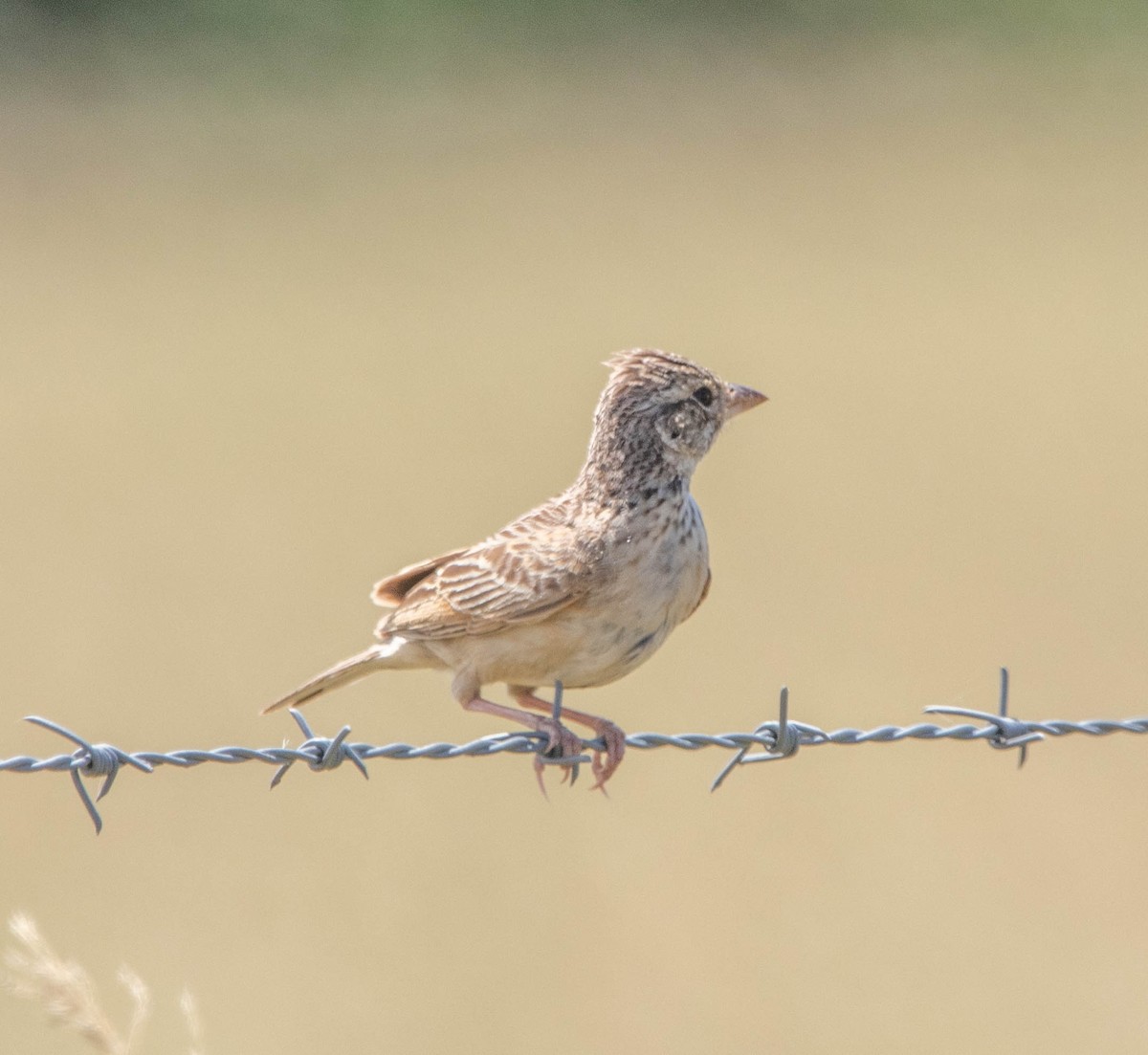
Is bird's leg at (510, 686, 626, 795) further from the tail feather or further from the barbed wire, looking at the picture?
the tail feather

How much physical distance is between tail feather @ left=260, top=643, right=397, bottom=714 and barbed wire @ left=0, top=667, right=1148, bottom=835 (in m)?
1.20

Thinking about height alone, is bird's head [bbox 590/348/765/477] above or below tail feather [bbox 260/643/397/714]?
above

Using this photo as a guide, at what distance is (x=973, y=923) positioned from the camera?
35.3 ft

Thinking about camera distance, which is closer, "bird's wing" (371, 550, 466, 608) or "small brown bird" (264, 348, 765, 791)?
"small brown bird" (264, 348, 765, 791)

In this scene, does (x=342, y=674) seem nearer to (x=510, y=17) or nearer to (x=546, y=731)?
(x=546, y=731)

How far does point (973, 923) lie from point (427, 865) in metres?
3.19

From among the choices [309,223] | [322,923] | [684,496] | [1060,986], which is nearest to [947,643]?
[1060,986]

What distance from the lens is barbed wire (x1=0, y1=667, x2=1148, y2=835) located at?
507cm

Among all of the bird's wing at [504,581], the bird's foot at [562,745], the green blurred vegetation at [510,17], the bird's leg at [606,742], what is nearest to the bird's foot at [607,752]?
the bird's leg at [606,742]

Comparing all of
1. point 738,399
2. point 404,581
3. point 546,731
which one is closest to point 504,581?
point 546,731

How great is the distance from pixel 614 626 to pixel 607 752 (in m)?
0.49

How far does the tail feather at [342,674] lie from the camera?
280 inches

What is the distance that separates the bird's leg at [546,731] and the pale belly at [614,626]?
14 cm

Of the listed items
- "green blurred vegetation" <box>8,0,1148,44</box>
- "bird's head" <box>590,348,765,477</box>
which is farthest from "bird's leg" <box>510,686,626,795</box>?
"green blurred vegetation" <box>8,0,1148,44</box>
